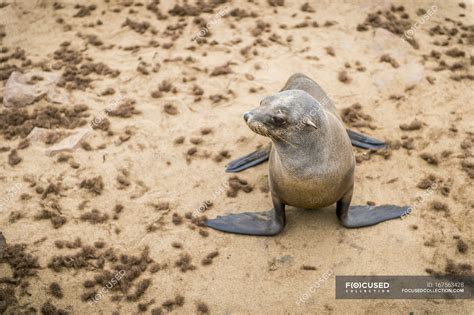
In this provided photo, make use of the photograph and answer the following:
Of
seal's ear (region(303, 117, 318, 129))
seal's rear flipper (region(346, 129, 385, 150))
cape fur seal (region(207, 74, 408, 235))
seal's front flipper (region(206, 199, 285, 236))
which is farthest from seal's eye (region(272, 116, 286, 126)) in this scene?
seal's rear flipper (region(346, 129, 385, 150))

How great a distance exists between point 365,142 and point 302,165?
143 centimetres

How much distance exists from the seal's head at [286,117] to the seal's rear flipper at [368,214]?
89 cm

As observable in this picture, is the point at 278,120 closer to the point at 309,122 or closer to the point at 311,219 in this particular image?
the point at 309,122

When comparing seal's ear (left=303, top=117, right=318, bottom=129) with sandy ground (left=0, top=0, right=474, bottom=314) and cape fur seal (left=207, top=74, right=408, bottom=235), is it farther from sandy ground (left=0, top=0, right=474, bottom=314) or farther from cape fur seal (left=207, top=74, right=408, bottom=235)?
sandy ground (left=0, top=0, right=474, bottom=314)

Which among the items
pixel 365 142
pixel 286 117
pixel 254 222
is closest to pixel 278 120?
pixel 286 117

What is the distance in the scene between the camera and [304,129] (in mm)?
3273

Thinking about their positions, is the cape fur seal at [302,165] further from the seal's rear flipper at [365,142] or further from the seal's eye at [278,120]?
the seal's rear flipper at [365,142]

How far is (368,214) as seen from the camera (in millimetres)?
3898

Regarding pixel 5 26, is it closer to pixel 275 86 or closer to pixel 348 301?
pixel 275 86

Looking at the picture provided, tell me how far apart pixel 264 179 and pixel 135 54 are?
253 centimetres

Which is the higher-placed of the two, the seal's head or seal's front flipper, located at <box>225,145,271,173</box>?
the seal's head

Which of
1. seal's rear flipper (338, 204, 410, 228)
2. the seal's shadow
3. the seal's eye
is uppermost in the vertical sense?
the seal's eye

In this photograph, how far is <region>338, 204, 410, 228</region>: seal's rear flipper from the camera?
150 inches

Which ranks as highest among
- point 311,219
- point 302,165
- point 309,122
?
point 309,122
